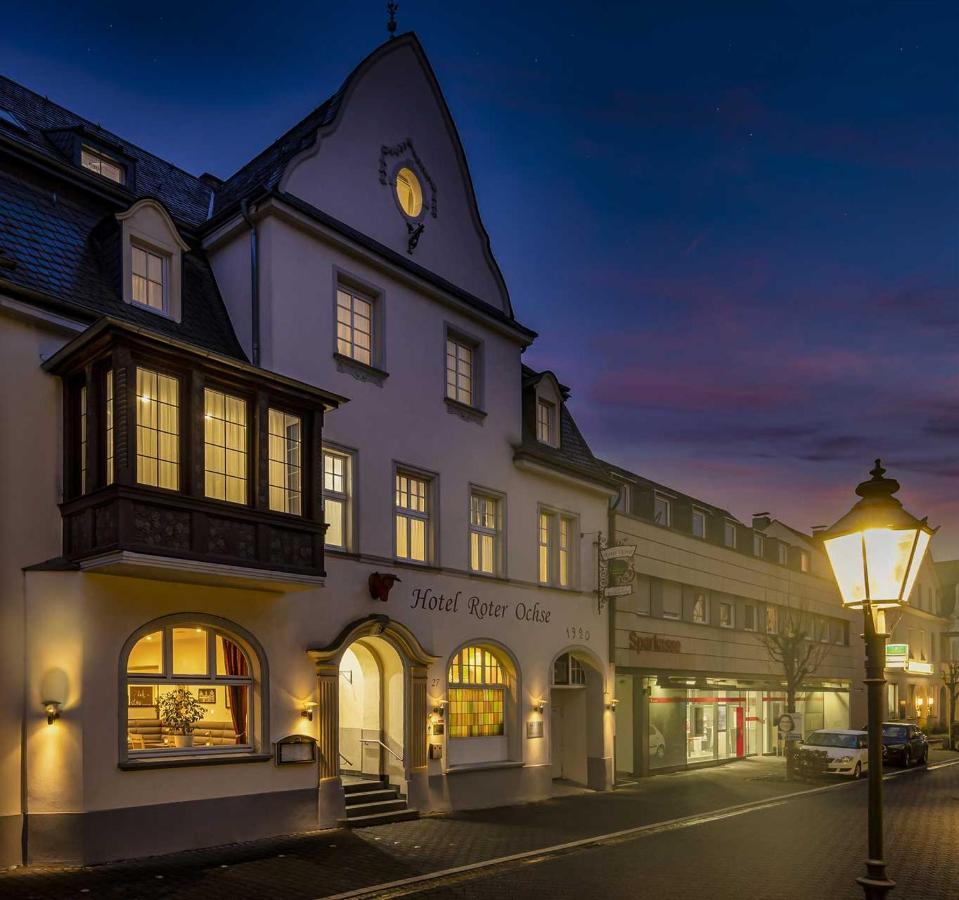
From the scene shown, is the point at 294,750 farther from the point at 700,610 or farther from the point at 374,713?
the point at 700,610

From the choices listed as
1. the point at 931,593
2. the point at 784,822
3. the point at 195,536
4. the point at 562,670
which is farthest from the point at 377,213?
the point at 931,593

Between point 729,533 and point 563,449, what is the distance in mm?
13325

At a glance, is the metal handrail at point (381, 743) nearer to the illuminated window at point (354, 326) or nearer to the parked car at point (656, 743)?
the illuminated window at point (354, 326)

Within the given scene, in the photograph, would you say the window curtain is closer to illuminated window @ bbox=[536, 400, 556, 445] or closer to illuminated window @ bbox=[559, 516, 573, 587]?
illuminated window @ bbox=[559, 516, 573, 587]

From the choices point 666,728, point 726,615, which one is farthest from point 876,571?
point 726,615

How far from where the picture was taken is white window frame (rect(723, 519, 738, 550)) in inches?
1414

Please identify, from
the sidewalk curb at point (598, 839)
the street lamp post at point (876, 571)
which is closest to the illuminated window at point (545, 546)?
the sidewalk curb at point (598, 839)

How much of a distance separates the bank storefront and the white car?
3.15m

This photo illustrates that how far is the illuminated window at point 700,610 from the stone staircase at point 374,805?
16.1 metres

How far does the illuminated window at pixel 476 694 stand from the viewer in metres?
20.9

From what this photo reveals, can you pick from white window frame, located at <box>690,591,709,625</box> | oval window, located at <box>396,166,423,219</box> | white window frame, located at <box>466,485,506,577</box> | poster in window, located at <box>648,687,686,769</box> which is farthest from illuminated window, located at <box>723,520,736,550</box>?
oval window, located at <box>396,166,423,219</box>

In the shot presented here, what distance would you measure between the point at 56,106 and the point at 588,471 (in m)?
14.0

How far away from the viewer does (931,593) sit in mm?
64812

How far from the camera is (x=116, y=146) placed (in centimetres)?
1839
